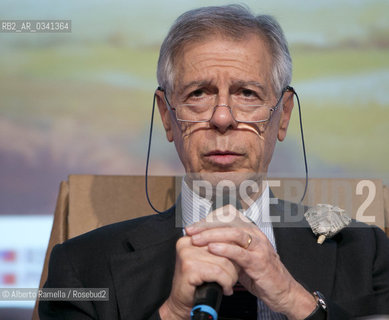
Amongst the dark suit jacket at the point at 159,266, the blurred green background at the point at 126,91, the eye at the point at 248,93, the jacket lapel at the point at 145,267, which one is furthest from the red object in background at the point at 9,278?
the eye at the point at 248,93

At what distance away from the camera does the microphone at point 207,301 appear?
1.24 m

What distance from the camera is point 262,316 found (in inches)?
70.1

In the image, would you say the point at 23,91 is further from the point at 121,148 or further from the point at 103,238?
the point at 103,238

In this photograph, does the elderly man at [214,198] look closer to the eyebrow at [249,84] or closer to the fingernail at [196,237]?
the eyebrow at [249,84]

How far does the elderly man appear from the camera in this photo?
5.96 feet

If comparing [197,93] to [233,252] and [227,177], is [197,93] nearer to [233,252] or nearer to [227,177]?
[227,177]

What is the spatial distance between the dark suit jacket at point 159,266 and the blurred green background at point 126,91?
0.66 m

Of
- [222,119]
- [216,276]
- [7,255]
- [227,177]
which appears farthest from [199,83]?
[7,255]

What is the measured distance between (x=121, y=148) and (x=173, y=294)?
122 cm

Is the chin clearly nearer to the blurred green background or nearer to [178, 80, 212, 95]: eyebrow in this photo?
[178, 80, 212, 95]: eyebrow

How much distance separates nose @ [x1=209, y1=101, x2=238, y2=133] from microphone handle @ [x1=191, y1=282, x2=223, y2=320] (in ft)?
1.78

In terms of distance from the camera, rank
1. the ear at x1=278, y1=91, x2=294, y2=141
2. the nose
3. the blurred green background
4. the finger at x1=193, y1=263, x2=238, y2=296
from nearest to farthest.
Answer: the finger at x1=193, y1=263, x2=238, y2=296
the nose
the ear at x1=278, y1=91, x2=294, y2=141
the blurred green background

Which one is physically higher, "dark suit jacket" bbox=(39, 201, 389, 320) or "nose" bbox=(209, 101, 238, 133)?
"nose" bbox=(209, 101, 238, 133)

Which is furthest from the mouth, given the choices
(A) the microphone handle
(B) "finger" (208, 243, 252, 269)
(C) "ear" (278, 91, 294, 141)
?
(A) the microphone handle
